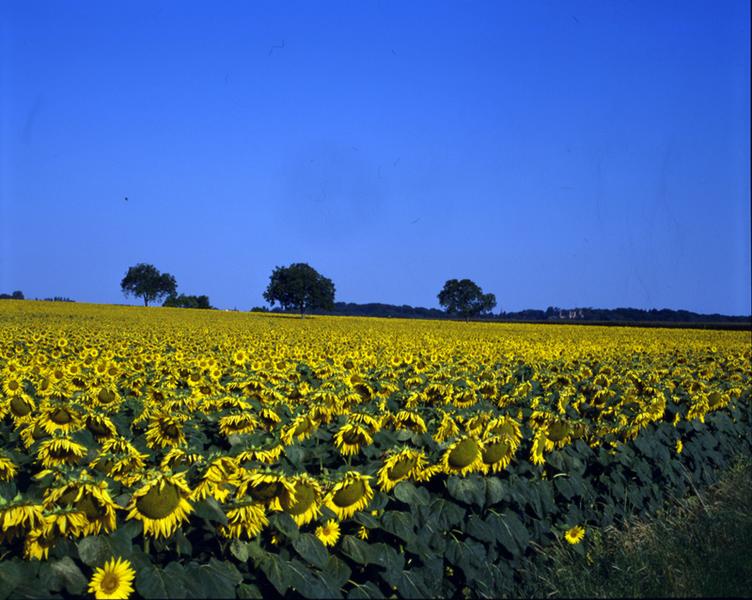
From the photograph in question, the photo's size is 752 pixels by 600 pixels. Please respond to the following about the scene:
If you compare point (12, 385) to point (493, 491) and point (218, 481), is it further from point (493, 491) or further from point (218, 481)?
point (493, 491)

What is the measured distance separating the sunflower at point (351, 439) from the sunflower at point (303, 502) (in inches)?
43.0

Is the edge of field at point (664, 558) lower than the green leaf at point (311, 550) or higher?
lower

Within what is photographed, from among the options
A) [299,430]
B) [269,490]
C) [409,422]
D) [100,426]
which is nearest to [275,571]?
[269,490]

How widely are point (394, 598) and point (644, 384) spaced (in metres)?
6.00

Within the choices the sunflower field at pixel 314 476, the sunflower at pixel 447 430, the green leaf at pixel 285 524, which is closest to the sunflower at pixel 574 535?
the sunflower field at pixel 314 476

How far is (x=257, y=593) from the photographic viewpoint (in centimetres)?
331

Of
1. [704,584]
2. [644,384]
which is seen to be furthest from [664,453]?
[704,584]

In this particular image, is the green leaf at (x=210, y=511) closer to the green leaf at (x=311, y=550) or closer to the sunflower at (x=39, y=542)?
the green leaf at (x=311, y=550)

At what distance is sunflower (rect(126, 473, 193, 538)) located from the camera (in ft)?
10.7

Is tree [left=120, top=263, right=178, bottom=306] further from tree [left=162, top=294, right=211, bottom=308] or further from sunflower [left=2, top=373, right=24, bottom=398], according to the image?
sunflower [left=2, top=373, right=24, bottom=398]

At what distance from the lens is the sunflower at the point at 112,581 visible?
2980 mm

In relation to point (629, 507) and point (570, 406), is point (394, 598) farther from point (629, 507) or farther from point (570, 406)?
point (570, 406)

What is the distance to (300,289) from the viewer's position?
7662 cm

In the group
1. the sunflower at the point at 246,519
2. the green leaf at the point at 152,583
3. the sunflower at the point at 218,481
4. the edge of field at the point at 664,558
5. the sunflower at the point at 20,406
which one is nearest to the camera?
the green leaf at the point at 152,583
